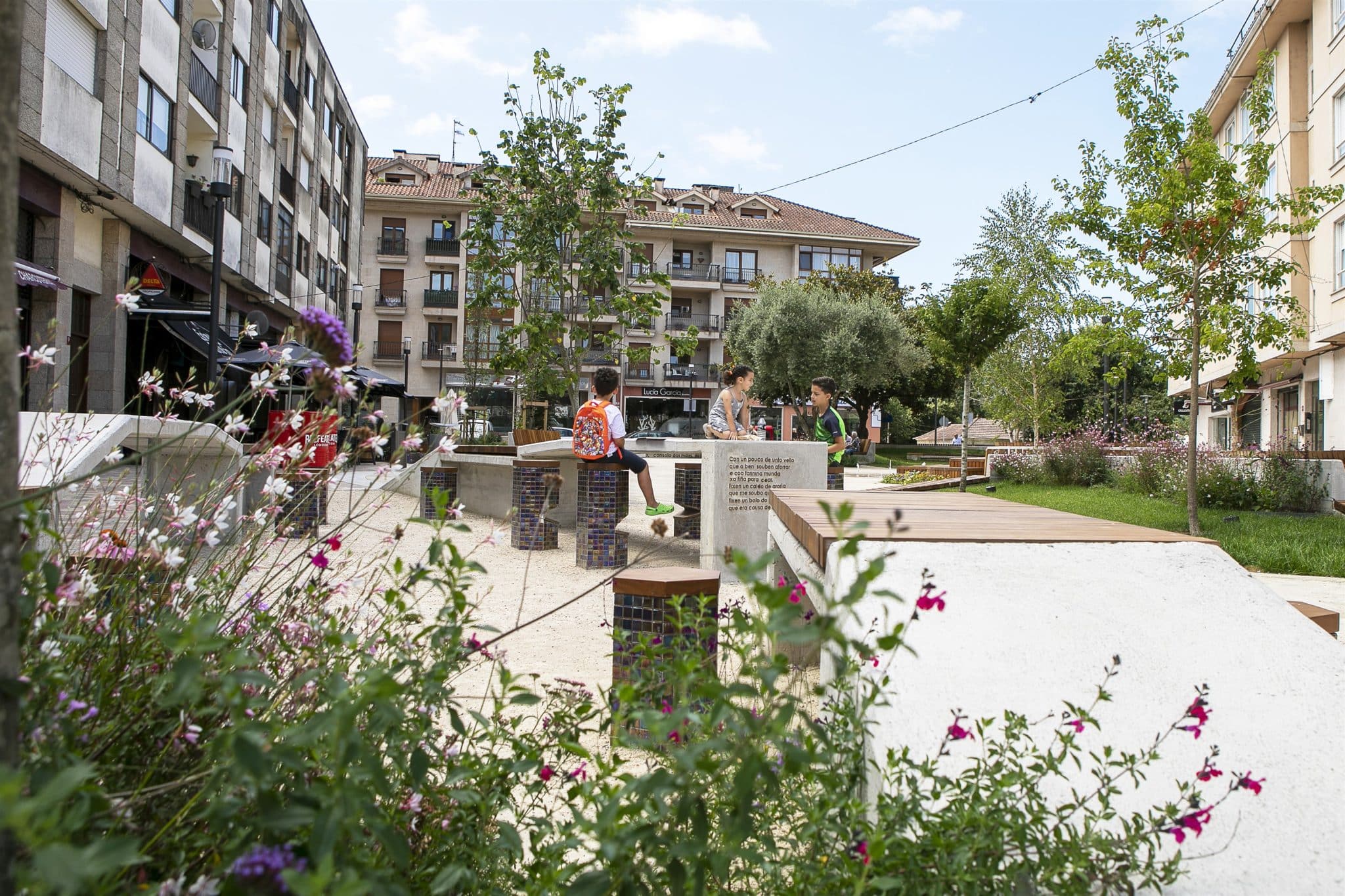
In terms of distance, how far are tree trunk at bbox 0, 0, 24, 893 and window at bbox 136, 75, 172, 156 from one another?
1863 centimetres

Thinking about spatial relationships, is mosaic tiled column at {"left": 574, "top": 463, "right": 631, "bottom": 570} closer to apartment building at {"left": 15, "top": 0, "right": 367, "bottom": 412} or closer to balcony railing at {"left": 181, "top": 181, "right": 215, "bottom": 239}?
apartment building at {"left": 15, "top": 0, "right": 367, "bottom": 412}

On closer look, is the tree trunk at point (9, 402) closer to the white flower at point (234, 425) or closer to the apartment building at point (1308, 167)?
the white flower at point (234, 425)

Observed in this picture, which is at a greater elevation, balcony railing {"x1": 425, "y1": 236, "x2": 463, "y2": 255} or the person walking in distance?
balcony railing {"x1": 425, "y1": 236, "x2": 463, "y2": 255}

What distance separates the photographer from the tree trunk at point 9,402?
102 centimetres

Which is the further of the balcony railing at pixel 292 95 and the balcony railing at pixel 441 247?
the balcony railing at pixel 441 247

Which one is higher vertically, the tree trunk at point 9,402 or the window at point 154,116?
the window at point 154,116

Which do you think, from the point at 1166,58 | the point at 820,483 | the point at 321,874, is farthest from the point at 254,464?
the point at 1166,58

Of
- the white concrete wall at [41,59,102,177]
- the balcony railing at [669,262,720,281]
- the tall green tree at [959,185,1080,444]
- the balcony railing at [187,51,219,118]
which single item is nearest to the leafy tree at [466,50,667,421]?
the white concrete wall at [41,59,102,177]

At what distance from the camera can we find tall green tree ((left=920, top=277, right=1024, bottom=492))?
2456cm

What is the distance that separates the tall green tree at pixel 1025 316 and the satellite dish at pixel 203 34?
26.1 metres

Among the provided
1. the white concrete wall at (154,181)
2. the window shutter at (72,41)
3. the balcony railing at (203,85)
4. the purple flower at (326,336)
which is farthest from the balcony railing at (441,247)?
the purple flower at (326,336)

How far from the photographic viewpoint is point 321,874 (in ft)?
2.80

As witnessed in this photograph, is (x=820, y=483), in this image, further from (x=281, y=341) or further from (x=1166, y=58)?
(x=1166, y=58)

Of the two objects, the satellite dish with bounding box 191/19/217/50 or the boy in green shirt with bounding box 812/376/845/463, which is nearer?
the boy in green shirt with bounding box 812/376/845/463
